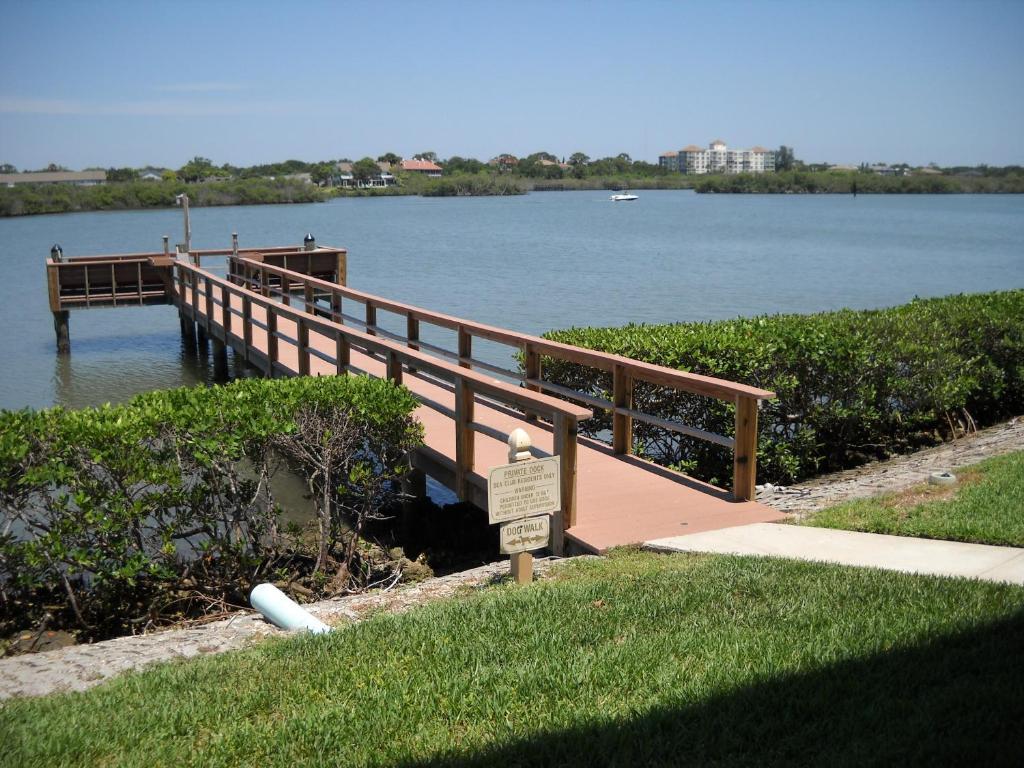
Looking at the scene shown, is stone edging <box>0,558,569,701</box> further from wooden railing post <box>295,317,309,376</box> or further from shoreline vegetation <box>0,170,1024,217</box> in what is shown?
shoreline vegetation <box>0,170,1024,217</box>

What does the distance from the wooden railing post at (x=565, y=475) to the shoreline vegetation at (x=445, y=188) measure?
305ft

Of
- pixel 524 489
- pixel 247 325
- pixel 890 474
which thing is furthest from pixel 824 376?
pixel 247 325

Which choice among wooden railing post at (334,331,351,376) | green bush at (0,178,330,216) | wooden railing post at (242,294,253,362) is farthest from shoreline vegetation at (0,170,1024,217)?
wooden railing post at (334,331,351,376)

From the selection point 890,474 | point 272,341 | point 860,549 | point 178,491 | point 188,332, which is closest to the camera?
point 860,549

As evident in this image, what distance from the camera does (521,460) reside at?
634cm

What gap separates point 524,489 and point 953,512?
3138 mm

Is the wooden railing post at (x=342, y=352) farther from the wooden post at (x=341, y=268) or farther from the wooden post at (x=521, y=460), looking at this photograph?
the wooden post at (x=341, y=268)

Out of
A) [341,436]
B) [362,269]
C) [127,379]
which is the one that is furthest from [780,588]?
[362,269]

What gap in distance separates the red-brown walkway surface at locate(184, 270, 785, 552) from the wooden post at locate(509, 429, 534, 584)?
74 centimetres

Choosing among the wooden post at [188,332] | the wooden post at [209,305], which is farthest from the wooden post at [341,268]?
the wooden post at [209,305]

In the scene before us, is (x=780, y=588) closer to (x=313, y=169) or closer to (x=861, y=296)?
(x=861, y=296)

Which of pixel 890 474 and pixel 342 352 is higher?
pixel 342 352

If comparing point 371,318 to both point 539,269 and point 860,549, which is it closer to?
point 860,549

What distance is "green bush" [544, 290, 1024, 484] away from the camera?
10.1m
